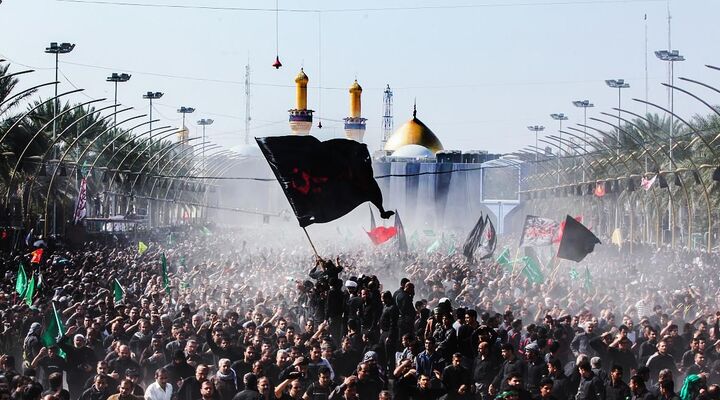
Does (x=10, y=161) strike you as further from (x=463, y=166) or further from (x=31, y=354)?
(x=463, y=166)

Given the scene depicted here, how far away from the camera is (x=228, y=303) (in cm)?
2192

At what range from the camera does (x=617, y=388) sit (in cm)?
1136

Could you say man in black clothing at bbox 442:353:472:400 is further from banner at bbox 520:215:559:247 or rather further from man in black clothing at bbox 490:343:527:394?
banner at bbox 520:215:559:247

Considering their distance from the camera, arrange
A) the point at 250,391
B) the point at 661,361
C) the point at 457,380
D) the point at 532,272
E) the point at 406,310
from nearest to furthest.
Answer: the point at 250,391
the point at 457,380
the point at 661,361
the point at 406,310
the point at 532,272

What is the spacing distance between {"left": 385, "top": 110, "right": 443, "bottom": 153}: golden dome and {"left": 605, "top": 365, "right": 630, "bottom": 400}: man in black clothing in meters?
145

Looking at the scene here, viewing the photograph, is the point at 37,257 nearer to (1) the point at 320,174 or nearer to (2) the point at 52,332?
(1) the point at 320,174

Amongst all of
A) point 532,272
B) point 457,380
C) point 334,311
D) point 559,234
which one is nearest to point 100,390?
point 457,380

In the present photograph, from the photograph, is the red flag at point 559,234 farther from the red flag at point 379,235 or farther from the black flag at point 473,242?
the red flag at point 379,235

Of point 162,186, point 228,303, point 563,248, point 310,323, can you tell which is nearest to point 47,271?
point 228,303

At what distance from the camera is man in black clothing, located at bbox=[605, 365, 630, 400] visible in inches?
445

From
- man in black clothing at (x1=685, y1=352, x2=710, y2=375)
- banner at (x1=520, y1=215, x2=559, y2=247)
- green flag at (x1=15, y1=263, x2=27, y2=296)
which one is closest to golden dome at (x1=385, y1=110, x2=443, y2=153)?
banner at (x1=520, y1=215, x2=559, y2=247)

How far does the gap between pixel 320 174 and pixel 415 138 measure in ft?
456

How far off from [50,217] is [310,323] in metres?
41.0

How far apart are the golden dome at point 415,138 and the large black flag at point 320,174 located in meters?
138
